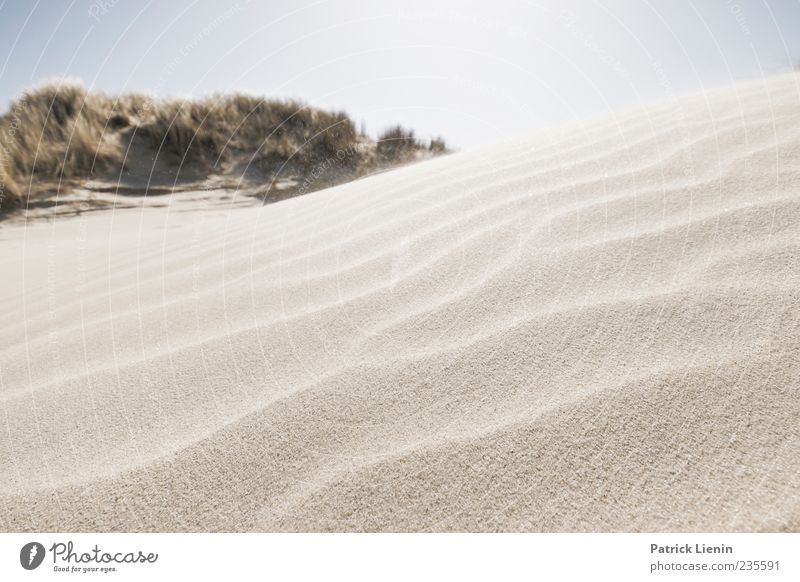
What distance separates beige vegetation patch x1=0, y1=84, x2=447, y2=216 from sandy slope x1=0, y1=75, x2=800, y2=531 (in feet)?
13.2

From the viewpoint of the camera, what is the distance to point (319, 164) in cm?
687

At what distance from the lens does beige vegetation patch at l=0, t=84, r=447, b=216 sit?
202 inches

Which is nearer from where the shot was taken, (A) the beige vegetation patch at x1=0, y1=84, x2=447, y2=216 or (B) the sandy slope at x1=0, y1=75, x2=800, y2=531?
(B) the sandy slope at x1=0, y1=75, x2=800, y2=531

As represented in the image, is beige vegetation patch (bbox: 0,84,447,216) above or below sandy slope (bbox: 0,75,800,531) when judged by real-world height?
above

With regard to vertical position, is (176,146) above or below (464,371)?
above

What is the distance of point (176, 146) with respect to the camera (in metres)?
6.09

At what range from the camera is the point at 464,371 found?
39.8 inches

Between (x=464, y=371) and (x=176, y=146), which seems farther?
(x=176, y=146)

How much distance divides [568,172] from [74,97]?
642 cm

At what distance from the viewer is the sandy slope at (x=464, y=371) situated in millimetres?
759

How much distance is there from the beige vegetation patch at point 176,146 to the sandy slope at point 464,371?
4.03 metres

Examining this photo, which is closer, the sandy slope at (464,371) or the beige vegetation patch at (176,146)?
the sandy slope at (464,371)

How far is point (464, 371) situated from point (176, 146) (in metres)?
6.12

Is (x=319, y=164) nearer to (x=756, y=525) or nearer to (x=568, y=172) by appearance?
(x=568, y=172)
